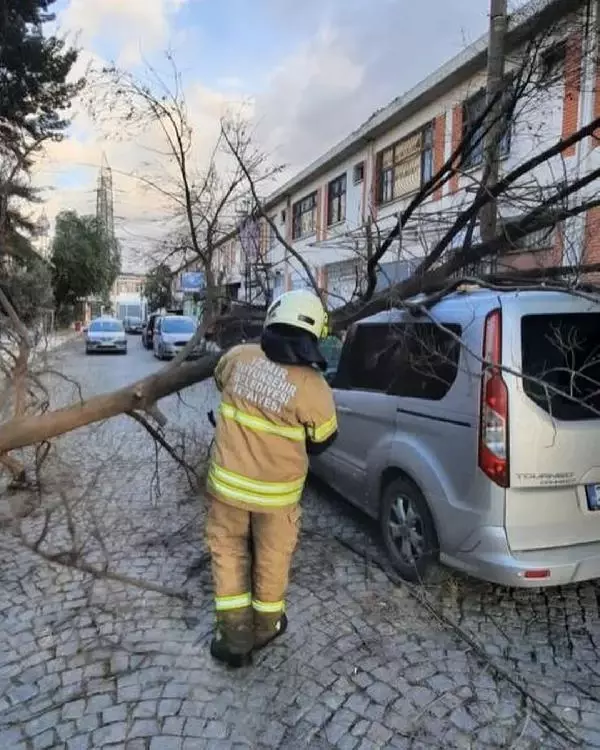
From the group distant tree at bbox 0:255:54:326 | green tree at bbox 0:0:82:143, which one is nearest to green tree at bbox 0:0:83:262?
green tree at bbox 0:0:82:143

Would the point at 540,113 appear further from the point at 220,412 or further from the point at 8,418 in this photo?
the point at 8,418

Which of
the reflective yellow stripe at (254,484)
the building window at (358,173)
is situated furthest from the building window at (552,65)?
the building window at (358,173)

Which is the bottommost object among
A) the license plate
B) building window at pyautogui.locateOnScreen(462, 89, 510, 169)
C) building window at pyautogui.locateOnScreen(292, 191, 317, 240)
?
the license plate

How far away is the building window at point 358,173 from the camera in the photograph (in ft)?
66.9

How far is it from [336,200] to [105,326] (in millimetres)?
11667

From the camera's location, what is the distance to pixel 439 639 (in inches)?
127

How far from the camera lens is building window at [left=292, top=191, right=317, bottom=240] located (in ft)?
82.3

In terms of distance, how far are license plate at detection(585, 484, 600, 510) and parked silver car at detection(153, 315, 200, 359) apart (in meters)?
19.2

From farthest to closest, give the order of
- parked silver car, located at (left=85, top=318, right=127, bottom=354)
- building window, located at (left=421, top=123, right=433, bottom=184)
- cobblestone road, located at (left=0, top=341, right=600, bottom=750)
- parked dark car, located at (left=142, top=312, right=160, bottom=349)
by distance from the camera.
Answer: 1. parked dark car, located at (left=142, top=312, right=160, bottom=349)
2. parked silver car, located at (left=85, top=318, right=127, bottom=354)
3. building window, located at (left=421, top=123, right=433, bottom=184)
4. cobblestone road, located at (left=0, top=341, right=600, bottom=750)

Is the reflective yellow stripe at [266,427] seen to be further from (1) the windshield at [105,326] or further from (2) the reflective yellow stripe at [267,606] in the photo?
(1) the windshield at [105,326]

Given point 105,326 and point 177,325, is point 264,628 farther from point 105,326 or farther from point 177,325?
point 105,326

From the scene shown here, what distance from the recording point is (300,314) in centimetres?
294

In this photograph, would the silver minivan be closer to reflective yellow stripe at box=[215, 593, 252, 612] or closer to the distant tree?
reflective yellow stripe at box=[215, 593, 252, 612]

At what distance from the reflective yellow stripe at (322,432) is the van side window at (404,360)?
0.86 metres
